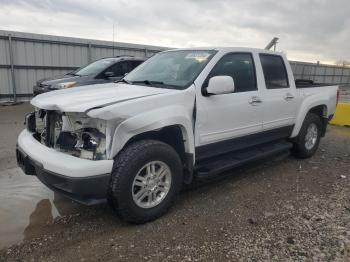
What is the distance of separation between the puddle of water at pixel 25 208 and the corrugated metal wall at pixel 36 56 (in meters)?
8.62

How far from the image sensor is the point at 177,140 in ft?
12.4

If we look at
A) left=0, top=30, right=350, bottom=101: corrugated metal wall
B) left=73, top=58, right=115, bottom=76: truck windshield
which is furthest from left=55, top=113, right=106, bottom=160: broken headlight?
left=0, top=30, right=350, bottom=101: corrugated metal wall

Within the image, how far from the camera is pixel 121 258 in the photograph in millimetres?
2895

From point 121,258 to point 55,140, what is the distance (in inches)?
54.4

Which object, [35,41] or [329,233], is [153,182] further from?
[35,41]

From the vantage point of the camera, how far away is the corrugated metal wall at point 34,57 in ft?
39.5

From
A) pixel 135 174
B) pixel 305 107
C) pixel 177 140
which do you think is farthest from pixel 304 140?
pixel 135 174

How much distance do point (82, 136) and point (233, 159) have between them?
2.14 meters

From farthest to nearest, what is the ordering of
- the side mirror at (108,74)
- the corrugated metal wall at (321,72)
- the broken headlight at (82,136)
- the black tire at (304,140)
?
the corrugated metal wall at (321,72) → the side mirror at (108,74) → the black tire at (304,140) → the broken headlight at (82,136)

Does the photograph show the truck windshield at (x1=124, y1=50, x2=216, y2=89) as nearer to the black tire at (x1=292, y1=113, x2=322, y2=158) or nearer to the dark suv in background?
the black tire at (x1=292, y1=113, x2=322, y2=158)

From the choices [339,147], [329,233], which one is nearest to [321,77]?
[339,147]

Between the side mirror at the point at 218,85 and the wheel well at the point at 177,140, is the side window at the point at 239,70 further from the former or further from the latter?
the wheel well at the point at 177,140

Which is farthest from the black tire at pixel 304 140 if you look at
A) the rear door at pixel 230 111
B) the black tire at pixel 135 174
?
the black tire at pixel 135 174

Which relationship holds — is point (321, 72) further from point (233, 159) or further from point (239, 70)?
point (233, 159)
